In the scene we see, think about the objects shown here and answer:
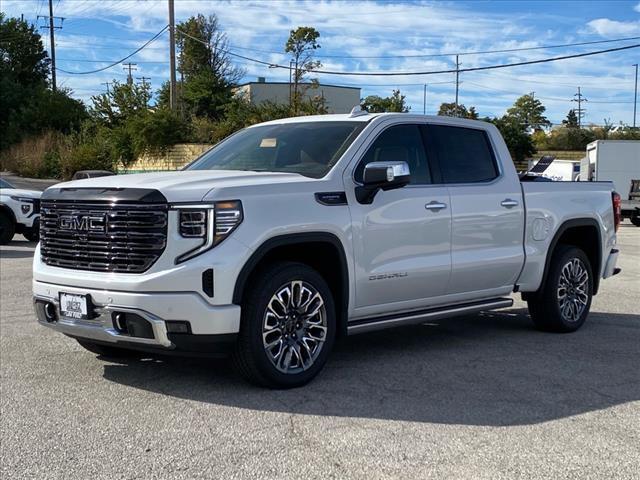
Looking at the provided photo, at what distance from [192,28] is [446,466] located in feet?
183

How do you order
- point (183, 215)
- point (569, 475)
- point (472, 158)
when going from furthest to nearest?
1. point (472, 158)
2. point (183, 215)
3. point (569, 475)

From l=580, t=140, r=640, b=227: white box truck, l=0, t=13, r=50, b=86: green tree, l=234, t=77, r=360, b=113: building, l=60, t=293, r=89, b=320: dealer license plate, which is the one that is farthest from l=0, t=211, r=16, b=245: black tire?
l=234, t=77, r=360, b=113: building

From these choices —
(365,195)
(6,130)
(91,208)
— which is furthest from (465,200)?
(6,130)

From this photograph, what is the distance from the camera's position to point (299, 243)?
5426mm

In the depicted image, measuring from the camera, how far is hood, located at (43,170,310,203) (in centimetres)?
496

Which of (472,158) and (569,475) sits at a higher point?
(472,158)

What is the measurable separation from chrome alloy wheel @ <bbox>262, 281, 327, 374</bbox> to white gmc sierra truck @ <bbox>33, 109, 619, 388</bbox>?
0.01m

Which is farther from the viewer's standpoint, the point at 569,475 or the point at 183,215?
the point at 183,215

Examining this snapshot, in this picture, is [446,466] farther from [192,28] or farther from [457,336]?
[192,28]

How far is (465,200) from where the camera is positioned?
6582 millimetres

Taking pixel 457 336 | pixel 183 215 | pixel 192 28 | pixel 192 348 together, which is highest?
pixel 192 28

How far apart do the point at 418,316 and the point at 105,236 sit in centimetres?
257

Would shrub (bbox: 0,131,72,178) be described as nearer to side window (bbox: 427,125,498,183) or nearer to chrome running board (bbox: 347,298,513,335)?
side window (bbox: 427,125,498,183)

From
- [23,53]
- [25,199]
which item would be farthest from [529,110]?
[25,199]
